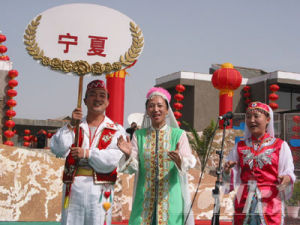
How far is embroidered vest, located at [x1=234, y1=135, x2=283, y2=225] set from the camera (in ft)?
9.49

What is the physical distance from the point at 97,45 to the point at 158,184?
1.24 meters

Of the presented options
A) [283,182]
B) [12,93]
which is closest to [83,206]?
[283,182]

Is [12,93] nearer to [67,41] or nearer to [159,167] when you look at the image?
[67,41]

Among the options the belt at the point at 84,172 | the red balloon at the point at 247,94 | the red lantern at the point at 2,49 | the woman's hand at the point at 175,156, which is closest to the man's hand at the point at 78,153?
the belt at the point at 84,172

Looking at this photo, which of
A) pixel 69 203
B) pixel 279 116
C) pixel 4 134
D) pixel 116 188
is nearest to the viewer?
pixel 69 203

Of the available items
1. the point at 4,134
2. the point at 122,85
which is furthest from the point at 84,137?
the point at 4,134

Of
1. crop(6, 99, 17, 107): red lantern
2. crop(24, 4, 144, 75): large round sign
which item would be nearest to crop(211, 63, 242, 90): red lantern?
crop(6, 99, 17, 107): red lantern

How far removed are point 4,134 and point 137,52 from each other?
12.2 m

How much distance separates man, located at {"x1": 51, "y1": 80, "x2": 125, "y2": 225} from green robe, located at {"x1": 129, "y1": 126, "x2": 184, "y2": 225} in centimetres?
25

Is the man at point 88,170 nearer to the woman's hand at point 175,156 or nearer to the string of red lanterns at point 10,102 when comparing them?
the woman's hand at point 175,156

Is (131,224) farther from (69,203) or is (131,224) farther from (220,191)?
(220,191)

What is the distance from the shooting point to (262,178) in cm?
319

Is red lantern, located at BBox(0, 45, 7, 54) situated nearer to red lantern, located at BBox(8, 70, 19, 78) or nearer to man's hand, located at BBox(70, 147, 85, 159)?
red lantern, located at BBox(8, 70, 19, 78)

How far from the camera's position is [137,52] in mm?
3562
